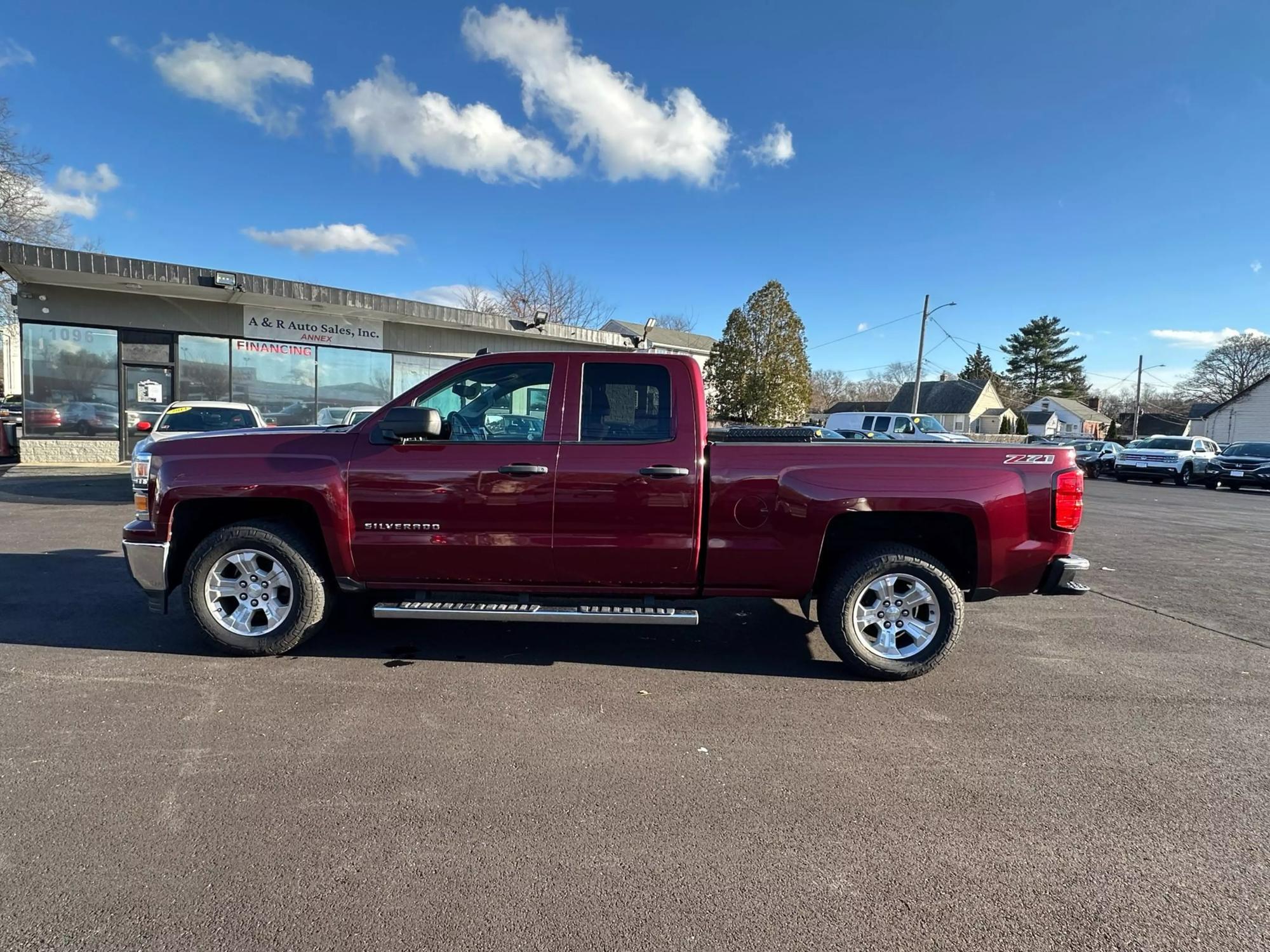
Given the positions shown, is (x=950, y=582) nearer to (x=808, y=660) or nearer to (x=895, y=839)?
(x=808, y=660)

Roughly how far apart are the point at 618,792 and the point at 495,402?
258 centimetres

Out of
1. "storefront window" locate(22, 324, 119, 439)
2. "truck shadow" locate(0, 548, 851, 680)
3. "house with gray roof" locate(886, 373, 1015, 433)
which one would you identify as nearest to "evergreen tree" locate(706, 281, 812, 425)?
"storefront window" locate(22, 324, 119, 439)

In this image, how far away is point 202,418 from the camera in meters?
11.1

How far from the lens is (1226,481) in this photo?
23391 millimetres

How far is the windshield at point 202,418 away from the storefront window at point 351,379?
6.12 meters

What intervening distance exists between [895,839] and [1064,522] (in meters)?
2.48

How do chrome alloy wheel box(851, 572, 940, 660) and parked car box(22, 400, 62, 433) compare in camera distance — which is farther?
parked car box(22, 400, 62, 433)

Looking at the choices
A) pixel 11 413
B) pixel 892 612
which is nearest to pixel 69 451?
pixel 11 413

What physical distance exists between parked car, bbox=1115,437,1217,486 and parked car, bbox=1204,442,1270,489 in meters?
0.49

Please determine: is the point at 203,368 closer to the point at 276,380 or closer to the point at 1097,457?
the point at 276,380

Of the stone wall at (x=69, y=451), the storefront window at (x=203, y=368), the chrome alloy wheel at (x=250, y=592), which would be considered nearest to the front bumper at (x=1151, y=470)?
the chrome alloy wheel at (x=250, y=592)

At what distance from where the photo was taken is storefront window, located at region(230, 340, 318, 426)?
56.0ft

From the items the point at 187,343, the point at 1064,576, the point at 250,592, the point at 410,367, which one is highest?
the point at 187,343

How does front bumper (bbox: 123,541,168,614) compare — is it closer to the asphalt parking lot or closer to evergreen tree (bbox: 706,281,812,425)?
the asphalt parking lot
